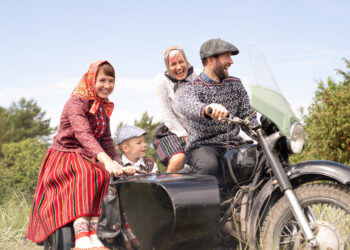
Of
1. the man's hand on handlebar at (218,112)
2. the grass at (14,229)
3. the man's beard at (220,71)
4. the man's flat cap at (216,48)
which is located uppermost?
the man's flat cap at (216,48)

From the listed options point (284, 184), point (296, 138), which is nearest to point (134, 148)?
point (296, 138)

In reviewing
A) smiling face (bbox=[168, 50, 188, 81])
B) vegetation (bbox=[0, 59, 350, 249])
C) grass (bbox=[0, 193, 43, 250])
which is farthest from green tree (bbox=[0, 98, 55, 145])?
smiling face (bbox=[168, 50, 188, 81])

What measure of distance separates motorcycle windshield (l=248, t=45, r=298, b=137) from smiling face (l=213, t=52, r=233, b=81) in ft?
1.34

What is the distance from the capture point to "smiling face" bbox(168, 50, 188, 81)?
4.60m

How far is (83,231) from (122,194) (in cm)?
47

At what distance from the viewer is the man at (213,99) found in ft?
10.9

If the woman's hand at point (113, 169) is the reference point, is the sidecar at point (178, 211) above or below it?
below

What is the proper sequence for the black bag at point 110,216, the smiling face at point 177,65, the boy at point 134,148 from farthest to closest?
the boy at point 134,148 < the smiling face at point 177,65 < the black bag at point 110,216

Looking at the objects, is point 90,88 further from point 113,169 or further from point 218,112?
point 218,112

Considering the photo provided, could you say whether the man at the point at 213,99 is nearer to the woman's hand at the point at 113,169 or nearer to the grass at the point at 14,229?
the woman's hand at the point at 113,169

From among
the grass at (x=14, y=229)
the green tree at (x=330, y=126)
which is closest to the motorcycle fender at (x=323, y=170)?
the grass at (x=14, y=229)

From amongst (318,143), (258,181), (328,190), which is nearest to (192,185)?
(258,181)

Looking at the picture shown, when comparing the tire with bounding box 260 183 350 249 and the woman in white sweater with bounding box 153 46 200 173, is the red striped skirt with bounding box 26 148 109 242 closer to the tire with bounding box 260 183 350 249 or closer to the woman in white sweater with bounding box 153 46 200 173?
the woman in white sweater with bounding box 153 46 200 173

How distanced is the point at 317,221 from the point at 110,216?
147 cm
